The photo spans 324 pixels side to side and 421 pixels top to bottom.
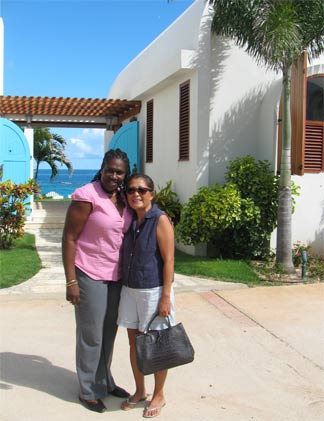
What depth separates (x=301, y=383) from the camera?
3.67 meters

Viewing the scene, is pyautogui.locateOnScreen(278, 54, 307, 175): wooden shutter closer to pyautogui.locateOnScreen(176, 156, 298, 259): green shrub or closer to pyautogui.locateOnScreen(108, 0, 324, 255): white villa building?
pyautogui.locateOnScreen(108, 0, 324, 255): white villa building

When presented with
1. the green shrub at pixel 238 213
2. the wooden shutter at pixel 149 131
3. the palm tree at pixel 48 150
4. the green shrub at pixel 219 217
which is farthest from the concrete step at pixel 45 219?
the palm tree at pixel 48 150

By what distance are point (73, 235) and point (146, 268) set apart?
1.71 feet

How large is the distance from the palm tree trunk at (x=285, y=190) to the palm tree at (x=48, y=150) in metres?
17.6

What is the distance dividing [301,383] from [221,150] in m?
5.52

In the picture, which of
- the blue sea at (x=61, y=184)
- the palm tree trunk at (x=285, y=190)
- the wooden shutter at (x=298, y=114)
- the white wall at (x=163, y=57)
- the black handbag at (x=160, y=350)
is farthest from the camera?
the blue sea at (x=61, y=184)

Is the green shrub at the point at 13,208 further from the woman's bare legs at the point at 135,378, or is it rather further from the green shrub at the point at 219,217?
the woman's bare legs at the point at 135,378

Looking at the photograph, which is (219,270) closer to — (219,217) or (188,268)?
(188,268)

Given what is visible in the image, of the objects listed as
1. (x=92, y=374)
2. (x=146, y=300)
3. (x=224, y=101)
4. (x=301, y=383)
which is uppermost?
(x=224, y=101)

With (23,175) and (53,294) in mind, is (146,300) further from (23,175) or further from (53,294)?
(23,175)

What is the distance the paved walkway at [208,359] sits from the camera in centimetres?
323

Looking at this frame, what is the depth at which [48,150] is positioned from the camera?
23.7m

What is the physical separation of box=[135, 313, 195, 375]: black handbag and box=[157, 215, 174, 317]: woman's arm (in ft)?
0.47

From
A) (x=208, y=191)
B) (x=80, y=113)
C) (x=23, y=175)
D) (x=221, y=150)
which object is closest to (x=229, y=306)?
(x=208, y=191)
